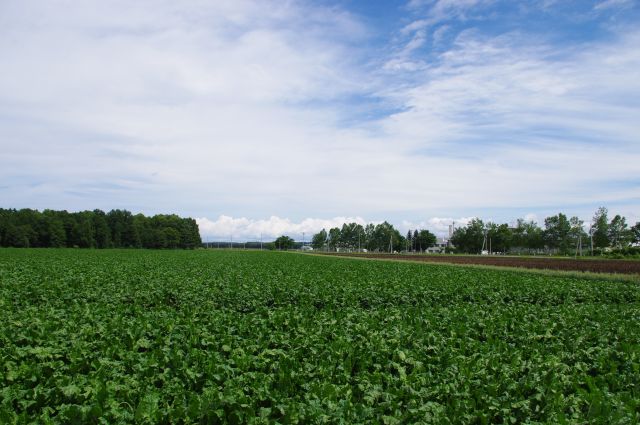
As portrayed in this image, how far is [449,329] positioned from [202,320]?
640 centimetres

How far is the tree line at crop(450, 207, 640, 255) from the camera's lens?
118688 mm

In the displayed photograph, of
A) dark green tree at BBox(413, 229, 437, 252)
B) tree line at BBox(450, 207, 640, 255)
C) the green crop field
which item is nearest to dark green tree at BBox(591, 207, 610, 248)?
tree line at BBox(450, 207, 640, 255)

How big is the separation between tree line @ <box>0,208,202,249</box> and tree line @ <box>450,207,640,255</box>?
103 metres

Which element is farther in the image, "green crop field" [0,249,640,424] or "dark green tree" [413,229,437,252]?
"dark green tree" [413,229,437,252]

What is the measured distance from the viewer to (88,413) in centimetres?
546

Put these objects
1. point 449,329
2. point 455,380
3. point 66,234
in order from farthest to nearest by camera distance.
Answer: point 66,234
point 449,329
point 455,380

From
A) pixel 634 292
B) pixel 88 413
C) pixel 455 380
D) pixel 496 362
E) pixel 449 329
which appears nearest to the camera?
pixel 88 413

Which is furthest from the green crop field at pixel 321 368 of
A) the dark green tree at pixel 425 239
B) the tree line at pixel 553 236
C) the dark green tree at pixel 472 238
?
the dark green tree at pixel 425 239

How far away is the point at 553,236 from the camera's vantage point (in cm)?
12525

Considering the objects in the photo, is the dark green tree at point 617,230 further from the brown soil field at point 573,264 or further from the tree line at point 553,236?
the brown soil field at point 573,264

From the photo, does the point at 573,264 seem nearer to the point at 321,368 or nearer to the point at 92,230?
the point at 321,368

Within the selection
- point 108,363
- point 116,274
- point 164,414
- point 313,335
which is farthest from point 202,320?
point 116,274

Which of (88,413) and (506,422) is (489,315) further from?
(88,413)

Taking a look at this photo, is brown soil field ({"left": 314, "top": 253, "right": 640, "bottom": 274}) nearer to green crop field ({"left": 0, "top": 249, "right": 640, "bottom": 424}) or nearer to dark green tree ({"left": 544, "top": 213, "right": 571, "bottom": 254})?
green crop field ({"left": 0, "top": 249, "right": 640, "bottom": 424})
